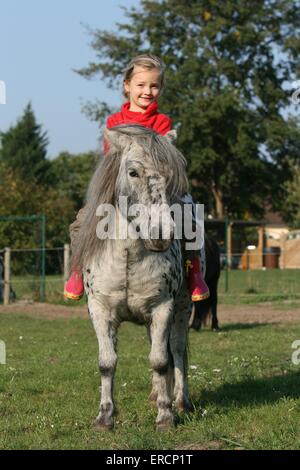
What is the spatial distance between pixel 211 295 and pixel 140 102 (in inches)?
332

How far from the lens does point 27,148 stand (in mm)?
61438

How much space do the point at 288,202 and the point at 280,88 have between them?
10.4 metres

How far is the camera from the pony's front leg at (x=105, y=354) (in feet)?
17.4

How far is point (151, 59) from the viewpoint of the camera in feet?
19.0

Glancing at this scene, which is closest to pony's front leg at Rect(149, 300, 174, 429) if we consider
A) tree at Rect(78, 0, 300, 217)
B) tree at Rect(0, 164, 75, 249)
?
tree at Rect(0, 164, 75, 249)

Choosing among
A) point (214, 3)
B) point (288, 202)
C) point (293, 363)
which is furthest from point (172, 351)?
point (288, 202)

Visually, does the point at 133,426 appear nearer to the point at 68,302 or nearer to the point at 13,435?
the point at 13,435

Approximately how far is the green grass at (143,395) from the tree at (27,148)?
49.0 m

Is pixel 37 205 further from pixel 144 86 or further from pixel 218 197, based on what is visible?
pixel 144 86

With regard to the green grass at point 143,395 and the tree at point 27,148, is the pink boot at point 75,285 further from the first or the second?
the tree at point 27,148

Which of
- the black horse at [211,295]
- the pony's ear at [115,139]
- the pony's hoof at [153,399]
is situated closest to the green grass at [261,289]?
the black horse at [211,295]

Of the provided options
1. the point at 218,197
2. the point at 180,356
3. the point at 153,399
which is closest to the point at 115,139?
the point at 180,356

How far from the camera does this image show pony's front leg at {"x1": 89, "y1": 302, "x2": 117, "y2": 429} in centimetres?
531

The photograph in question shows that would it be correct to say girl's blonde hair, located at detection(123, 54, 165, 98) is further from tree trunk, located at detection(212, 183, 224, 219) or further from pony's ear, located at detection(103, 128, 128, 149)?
tree trunk, located at detection(212, 183, 224, 219)
